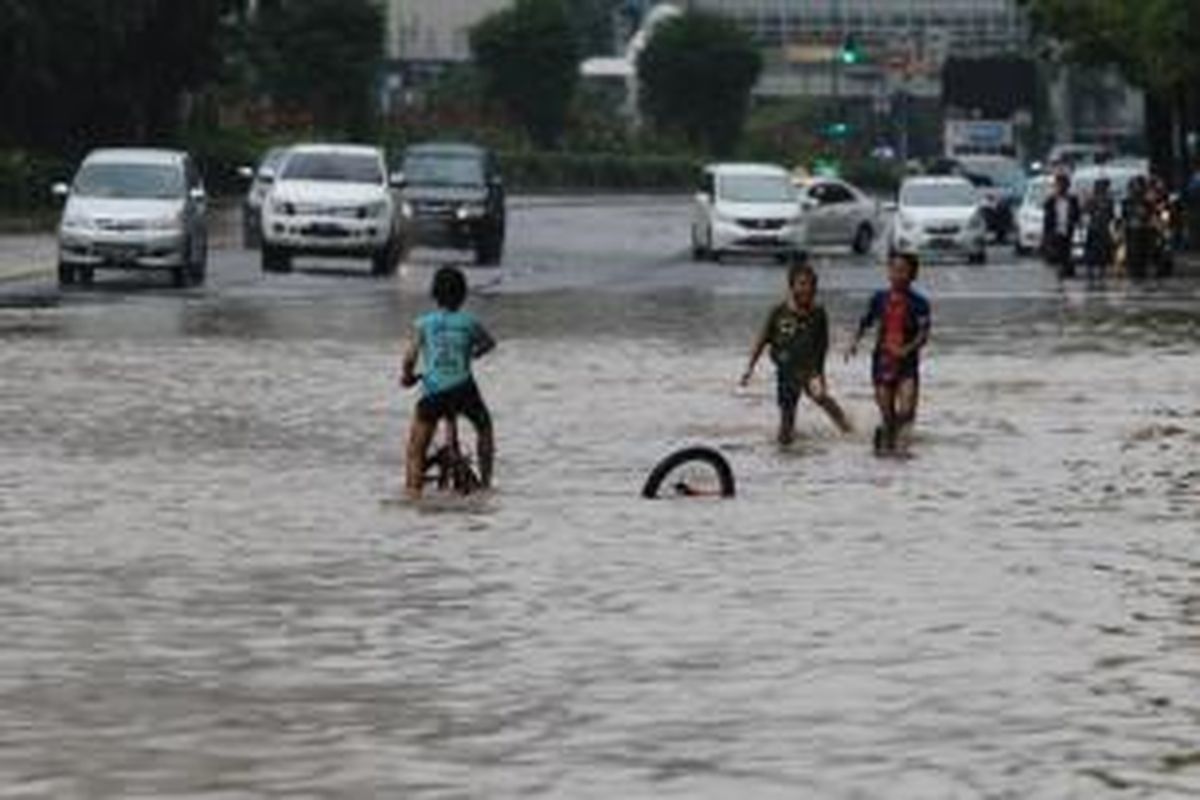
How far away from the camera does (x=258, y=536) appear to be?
18.4m

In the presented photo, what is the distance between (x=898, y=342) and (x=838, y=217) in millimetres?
43247

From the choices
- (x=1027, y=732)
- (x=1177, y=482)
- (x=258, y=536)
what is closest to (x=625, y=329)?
(x=1177, y=482)

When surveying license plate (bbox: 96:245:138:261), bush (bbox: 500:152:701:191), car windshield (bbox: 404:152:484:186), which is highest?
car windshield (bbox: 404:152:484:186)

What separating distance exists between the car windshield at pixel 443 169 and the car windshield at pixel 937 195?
28.5 feet

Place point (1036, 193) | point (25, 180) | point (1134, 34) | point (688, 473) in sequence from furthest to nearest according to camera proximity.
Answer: point (25, 180) → point (1036, 193) → point (1134, 34) → point (688, 473)

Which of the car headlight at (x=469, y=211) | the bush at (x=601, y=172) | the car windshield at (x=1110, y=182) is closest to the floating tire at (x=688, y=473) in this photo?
the car headlight at (x=469, y=211)

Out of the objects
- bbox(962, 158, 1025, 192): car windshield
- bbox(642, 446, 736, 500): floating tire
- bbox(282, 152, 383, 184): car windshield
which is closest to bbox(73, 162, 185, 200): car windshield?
bbox(282, 152, 383, 184): car windshield

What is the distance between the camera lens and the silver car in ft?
151

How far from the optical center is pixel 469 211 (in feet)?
187

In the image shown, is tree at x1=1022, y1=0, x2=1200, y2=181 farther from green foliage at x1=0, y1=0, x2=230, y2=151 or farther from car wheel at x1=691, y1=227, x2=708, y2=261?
green foliage at x1=0, y1=0, x2=230, y2=151

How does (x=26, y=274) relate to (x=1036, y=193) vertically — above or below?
below

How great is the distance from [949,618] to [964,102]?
4175 inches

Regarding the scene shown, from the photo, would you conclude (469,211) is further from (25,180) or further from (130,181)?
(25,180)

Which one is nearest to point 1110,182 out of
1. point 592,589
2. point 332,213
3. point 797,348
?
point 332,213
